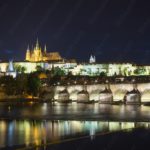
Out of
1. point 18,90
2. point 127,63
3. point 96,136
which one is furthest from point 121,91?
point 127,63

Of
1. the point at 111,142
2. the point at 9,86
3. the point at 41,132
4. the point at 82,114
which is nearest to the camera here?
the point at 111,142

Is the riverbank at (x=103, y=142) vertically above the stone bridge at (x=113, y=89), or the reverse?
the stone bridge at (x=113, y=89)

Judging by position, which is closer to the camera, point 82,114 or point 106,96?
point 82,114

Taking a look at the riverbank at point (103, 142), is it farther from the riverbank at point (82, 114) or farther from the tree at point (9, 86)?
the tree at point (9, 86)

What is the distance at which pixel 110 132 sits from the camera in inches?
842

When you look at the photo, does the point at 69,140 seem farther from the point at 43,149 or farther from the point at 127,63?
the point at 127,63

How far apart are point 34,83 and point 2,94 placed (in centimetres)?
400

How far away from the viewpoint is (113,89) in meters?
50.8

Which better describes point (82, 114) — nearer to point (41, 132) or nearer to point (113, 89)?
point (41, 132)

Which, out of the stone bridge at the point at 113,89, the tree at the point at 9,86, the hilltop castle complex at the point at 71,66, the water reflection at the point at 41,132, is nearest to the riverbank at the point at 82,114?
the water reflection at the point at 41,132

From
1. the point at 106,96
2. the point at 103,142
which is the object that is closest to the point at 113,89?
the point at 106,96

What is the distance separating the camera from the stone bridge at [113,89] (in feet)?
156

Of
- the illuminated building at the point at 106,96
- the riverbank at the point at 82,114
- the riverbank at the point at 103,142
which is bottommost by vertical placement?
the riverbank at the point at 103,142

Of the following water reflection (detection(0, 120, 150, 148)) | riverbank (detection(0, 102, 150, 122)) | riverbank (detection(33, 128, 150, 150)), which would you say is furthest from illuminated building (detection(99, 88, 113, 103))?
riverbank (detection(33, 128, 150, 150))
